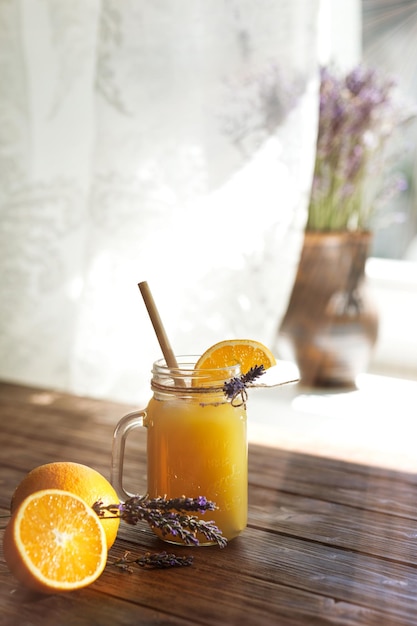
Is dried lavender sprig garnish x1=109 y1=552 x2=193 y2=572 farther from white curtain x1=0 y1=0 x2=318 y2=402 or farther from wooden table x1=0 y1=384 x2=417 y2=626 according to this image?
white curtain x1=0 y1=0 x2=318 y2=402

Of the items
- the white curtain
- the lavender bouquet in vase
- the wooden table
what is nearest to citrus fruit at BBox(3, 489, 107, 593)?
the wooden table

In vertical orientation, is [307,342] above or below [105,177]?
below

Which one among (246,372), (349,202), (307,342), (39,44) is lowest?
(307,342)

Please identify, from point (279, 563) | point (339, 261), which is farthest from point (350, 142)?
point (279, 563)

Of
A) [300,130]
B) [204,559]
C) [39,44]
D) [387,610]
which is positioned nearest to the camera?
[387,610]

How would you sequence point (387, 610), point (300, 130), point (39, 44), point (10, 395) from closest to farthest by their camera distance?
1. point (387, 610)
2. point (10, 395)
3. point (300, 130)
4. point (39, 44)

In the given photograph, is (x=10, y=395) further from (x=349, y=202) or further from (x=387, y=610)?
(x=349, y=202)

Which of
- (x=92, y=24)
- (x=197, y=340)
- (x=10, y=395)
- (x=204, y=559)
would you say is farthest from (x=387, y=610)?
(x=92, y=24)
